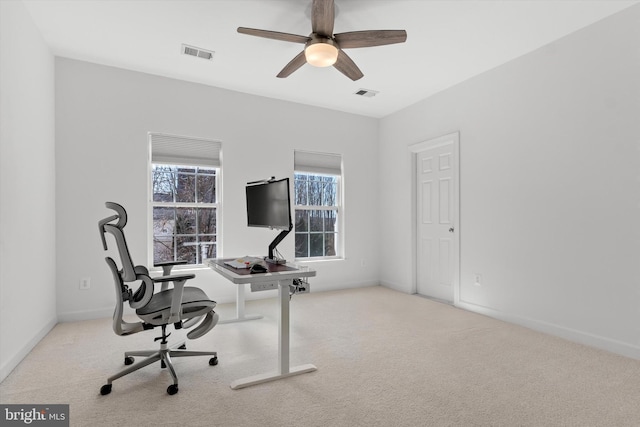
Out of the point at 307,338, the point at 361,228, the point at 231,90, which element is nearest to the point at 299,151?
the point at 231,90

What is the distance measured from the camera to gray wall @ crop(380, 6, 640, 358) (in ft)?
9.02

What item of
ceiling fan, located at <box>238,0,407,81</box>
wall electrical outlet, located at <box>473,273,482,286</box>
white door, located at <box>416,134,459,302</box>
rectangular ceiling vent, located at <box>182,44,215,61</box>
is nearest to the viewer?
ceiling fan, located at <box>238,0,407,81</box>

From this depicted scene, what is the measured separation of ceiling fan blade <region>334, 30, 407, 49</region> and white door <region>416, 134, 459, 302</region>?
6.91 feet

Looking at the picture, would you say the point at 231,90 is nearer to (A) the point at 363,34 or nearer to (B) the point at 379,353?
(A) the point at 363,34

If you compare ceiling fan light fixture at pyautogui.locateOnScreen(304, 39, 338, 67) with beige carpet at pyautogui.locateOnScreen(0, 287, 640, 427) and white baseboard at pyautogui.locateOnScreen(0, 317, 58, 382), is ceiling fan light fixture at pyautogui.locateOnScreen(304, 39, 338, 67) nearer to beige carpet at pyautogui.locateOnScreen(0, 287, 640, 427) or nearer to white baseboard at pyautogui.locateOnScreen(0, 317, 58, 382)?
beige carpet at pyautogui.locateOnScreen(0, 287, 640, 427)

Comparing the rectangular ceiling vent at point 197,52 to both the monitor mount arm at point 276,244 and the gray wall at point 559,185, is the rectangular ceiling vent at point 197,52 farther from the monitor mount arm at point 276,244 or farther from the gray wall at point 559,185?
the gray wall at point 559,185

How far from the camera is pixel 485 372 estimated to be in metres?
2.40

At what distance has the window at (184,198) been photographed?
410 cm

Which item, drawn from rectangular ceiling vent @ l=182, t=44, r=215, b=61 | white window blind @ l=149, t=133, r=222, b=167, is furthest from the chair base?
rectangular ceiling vent @ l=182, t=44, r=215, b=61

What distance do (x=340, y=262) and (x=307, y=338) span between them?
2229mm

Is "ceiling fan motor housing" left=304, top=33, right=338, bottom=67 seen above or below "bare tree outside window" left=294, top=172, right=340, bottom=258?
above

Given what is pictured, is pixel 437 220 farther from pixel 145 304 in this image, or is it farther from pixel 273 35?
pixel 145 304

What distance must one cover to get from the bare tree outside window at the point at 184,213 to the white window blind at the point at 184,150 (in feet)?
0.39

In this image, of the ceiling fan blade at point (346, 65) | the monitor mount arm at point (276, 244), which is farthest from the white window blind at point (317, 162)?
the monitor mount arm at point (276, 244)
